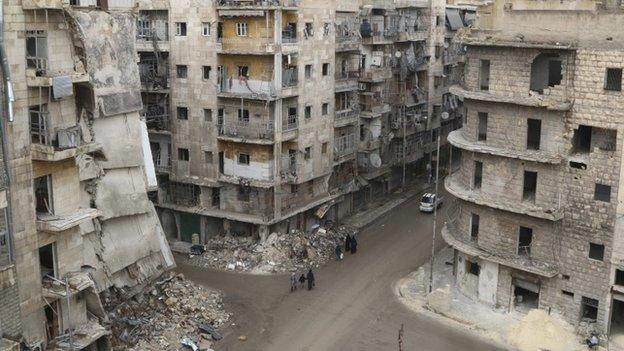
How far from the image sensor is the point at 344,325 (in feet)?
127

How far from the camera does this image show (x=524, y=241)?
128 feet

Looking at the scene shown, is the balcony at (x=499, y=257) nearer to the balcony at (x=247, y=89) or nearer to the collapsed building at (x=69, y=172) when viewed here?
the balcony at (x=247, y=89)

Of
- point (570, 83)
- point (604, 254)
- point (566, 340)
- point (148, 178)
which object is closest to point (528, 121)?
point (570, 83)

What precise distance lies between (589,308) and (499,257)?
5645 millimetres

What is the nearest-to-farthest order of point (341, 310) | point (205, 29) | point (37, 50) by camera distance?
point (37, 50) → point (341, 310) → point (205, 29)

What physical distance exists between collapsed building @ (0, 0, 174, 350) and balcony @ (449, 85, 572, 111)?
62.7ft

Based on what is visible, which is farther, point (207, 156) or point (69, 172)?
point (207, 156)

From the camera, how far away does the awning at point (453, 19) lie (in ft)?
236

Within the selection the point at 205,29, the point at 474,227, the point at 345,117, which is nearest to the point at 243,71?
the point at 205,29

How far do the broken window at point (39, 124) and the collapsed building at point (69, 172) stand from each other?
0.14ft

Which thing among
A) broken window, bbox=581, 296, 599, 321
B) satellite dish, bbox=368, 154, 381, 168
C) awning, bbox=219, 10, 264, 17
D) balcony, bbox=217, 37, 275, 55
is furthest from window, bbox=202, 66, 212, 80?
broken window, bbox=581, 296, 599, 321

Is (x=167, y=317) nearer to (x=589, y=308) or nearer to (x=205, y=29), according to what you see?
(x=205, y=29)

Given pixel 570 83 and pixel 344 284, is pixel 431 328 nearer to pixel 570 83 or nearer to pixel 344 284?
pixel 344 284

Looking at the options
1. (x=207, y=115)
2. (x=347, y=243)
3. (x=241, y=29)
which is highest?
(x=241, y=29)
